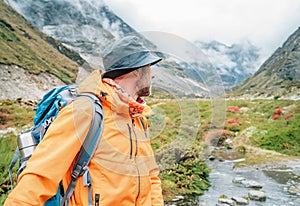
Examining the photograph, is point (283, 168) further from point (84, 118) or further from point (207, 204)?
point (84, 118)

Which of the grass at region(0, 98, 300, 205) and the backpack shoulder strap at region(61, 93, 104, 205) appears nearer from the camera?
the backpack shoulder strap at region(61, 93, 104, 205)

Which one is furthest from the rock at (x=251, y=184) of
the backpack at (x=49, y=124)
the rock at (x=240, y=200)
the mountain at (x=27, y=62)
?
the mountain at (x=27, y=62)

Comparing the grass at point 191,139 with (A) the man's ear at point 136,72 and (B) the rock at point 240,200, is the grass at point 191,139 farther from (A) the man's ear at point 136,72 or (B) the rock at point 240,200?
(B) the rock at point 240,200

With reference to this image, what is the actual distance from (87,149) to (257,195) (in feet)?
24.0

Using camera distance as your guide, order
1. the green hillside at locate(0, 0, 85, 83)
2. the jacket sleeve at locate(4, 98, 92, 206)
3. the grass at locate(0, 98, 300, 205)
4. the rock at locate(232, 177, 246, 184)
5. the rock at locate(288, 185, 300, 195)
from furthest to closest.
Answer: the green hillside at locate(0, 0, 85, 83), the rock at locate(232, 177, 246, 184), the rock at locate(288, 185, 300, 195), the grass at locate(0, 98, 300, 205), the jacket sleeve at locate(4, 98, 92, 206)

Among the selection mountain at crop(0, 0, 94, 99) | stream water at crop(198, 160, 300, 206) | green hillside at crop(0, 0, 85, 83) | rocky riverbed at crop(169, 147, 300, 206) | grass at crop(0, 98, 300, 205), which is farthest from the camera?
green hillside at crop(0, 0, 85, 83)

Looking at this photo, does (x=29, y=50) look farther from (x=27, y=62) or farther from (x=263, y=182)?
(x=263, y=182)

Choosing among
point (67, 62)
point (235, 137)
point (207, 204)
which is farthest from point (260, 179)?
point (67, 62)

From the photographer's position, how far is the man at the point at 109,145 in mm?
1649

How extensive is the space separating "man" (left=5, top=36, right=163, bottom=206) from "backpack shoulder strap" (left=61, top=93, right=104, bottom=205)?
1.1 inches

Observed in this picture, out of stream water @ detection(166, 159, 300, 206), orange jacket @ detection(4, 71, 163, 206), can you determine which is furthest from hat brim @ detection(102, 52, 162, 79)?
stream water @ detection(166, 159, 300, 206)

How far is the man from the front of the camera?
5.41 ft

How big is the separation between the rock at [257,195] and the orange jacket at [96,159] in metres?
6.74

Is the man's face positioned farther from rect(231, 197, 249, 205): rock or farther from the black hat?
rect(231, 197, 249, 205): rock
